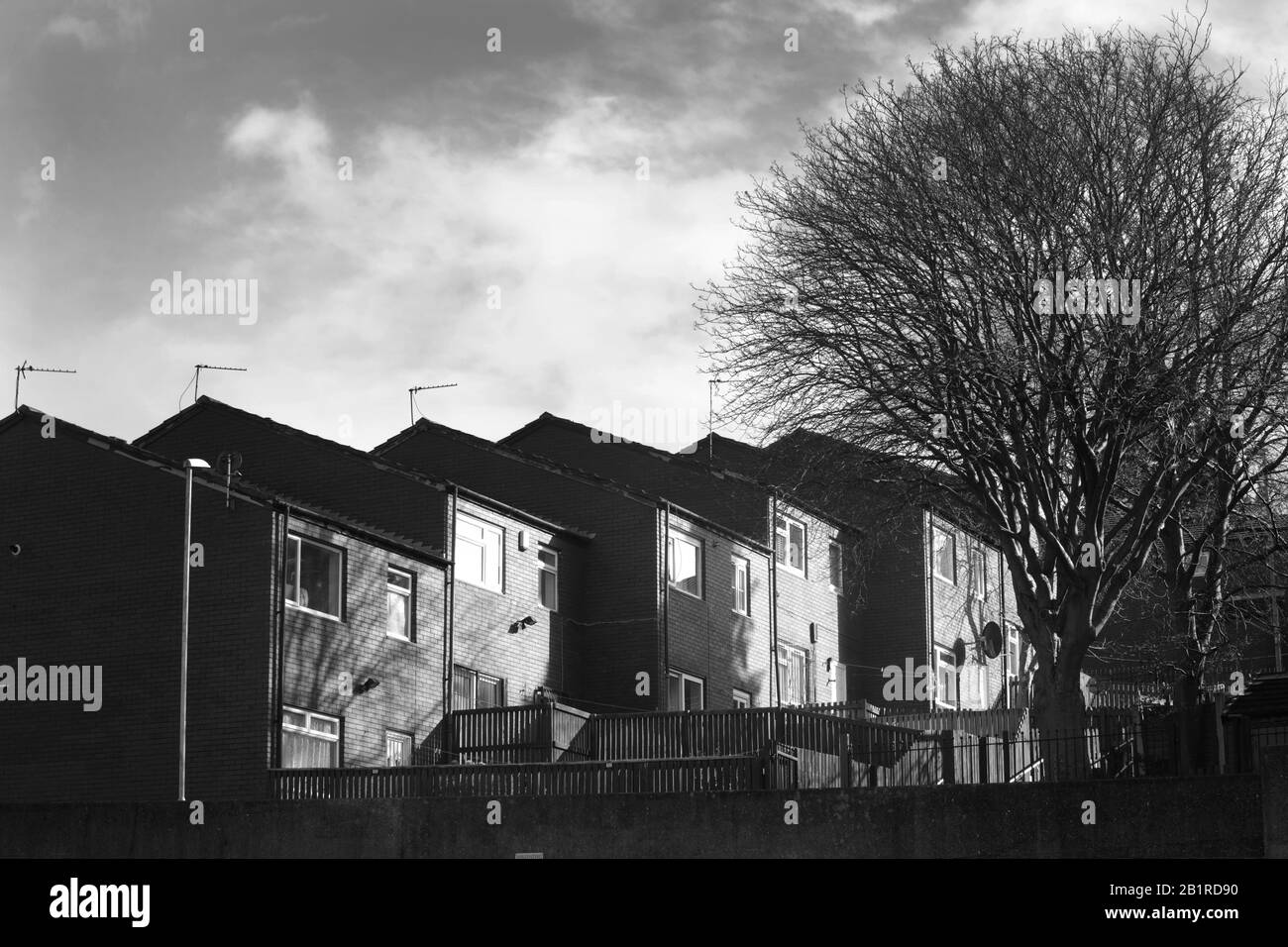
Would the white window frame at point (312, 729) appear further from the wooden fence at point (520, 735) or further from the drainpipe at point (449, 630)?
the drainpipe at point (449, 630)

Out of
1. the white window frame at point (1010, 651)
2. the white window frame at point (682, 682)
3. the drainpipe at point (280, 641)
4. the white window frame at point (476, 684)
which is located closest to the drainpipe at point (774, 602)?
the white window frame at point (682, 682)

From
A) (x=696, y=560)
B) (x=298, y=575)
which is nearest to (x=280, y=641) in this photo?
(x=298, y=575)

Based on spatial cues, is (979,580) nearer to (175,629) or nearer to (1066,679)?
(1066,679)

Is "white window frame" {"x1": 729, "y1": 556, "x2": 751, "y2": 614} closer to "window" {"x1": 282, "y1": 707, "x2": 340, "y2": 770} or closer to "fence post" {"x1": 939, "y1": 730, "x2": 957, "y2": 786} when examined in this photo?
"window" {"x1": 282, "y1": 707, "x2": 340, "y2": 770}

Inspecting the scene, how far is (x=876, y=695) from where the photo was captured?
163ft

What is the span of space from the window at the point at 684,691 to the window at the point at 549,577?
3040 millimetres

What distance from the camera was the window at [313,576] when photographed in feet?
108

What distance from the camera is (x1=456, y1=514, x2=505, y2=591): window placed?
125 ft

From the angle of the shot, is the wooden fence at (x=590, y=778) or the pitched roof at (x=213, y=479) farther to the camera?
the pitched roof at (x=213, y=479)

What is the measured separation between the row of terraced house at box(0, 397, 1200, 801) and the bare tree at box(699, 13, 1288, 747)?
2083mm

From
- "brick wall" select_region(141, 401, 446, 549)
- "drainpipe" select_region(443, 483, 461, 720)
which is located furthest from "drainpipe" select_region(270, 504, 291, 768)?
"brick wall" select_region(141, 401, 446, 549)

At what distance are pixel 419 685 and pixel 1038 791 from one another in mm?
15646

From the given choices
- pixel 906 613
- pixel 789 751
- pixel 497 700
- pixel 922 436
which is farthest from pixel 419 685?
pixel 906 613

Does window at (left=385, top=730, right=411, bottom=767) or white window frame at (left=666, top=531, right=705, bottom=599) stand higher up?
white window frame at (left=666, top=531, right=705, bottom=599)
